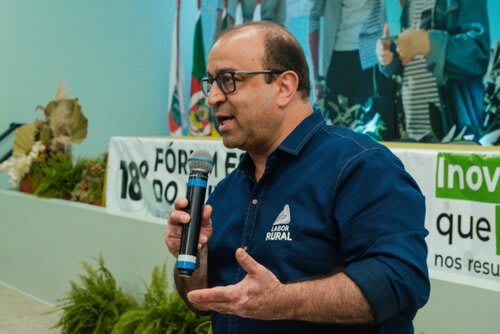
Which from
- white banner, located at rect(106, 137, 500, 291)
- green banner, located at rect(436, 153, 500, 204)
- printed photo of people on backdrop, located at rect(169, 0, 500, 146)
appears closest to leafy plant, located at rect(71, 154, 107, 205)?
printed photo of people on backdrop, located at rect(169, 0, 500, 146)

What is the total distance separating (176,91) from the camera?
814 centimetres

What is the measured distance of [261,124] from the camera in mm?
1257

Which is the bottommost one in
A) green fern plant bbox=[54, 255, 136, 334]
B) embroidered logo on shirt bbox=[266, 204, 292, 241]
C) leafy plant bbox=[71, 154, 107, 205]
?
green fern plant bbox=[54, 255, 136, 334]

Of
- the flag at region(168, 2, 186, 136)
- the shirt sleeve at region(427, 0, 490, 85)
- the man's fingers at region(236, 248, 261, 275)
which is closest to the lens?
the man's fingers at region(236, 248, 261, 275)

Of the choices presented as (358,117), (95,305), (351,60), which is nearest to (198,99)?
(351,60)

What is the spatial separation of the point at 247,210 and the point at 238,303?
0.33 meters

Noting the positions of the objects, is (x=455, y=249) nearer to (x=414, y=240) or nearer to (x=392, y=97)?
(x=414, y=240)

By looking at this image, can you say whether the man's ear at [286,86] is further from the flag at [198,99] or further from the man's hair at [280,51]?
the flag at [198,99]

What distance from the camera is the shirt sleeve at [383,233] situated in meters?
1.00

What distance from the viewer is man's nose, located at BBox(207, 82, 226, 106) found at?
1.23 m

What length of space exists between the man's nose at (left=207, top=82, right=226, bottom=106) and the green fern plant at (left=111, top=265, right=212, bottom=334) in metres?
1.78

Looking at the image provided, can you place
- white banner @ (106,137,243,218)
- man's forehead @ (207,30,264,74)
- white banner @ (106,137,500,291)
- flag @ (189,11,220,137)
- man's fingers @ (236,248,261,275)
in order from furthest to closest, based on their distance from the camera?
flag @ (189,11,220,137)
white banner @ (106,137,243,218)
white banner @ (106,137,500,291)
man's forehead @ (207,30,264,74)
man's fingers @ (236,248,261,275)

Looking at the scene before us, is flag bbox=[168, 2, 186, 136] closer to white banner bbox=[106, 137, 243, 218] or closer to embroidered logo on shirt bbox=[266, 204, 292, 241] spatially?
white banner bbox=[106, 137, 243, 218]

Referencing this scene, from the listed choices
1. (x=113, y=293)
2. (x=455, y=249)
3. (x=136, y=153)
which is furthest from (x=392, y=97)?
(x=455, y=249)
